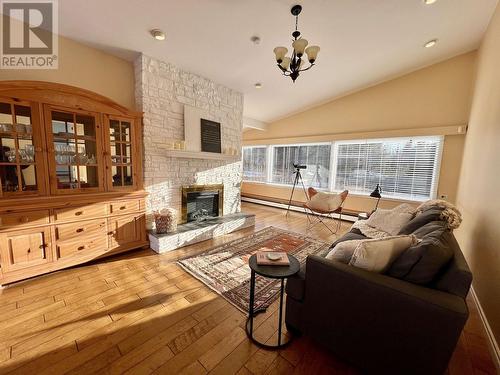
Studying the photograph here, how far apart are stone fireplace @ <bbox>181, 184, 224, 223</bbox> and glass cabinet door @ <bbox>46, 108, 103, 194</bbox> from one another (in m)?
1.31

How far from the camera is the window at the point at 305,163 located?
5473 millimetres

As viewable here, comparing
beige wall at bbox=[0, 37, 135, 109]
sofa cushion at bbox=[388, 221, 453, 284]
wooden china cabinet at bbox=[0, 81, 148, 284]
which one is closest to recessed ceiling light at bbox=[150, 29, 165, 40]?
beige wall at bbox=[0, 37, 135, 109]

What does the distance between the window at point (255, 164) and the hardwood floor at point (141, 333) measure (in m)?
4.88

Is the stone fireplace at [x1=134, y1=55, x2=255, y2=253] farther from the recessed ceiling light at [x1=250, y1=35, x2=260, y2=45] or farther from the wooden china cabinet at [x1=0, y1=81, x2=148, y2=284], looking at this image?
the recessed ceiling light at [x1=250, y1=35, x2=260, y2=45]

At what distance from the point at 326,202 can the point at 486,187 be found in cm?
230

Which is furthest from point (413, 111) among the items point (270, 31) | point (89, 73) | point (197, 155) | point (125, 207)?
point (89, 73)

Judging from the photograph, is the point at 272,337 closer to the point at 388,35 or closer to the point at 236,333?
the point at 236,333

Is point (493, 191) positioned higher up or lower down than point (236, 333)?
higher up

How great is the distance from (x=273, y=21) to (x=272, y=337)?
10.7 ft

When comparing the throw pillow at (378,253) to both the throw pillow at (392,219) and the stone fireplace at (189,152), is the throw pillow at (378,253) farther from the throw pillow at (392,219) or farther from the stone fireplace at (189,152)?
the stone fireplace at (189,152)

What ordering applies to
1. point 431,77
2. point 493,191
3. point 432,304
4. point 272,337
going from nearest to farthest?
point 432,304 < point 272,337 < point 493,191 < point 431,77

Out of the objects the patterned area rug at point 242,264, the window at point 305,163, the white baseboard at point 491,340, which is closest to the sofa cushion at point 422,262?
the white baseboard at point 491,340

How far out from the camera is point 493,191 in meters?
2.00

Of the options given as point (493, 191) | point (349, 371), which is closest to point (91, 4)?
point (349, 371)
